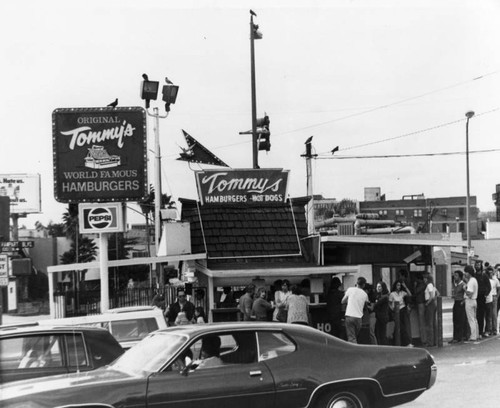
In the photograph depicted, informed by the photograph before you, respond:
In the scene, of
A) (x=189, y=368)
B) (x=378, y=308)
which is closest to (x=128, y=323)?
(x=189, y=368)

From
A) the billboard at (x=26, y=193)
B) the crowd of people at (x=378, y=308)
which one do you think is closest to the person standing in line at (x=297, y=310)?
the crowd of people at (x=378, y=308)

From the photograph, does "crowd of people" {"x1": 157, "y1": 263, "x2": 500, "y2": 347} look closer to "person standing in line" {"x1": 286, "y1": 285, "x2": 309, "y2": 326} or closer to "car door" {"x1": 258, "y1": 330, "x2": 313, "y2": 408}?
"person standing in line" {"x1": 286, "y1": 285, "x2": 309, "y2": 326}

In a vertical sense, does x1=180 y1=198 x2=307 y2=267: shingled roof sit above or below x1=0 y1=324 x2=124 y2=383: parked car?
above

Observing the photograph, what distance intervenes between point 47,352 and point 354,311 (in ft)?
22.2

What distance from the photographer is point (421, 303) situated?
1559cm

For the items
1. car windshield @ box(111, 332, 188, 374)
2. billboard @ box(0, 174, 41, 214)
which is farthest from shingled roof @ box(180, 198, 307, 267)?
billboard @ box(0, 174, 41, 214)

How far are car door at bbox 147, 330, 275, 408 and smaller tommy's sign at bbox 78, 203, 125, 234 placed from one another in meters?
8.05

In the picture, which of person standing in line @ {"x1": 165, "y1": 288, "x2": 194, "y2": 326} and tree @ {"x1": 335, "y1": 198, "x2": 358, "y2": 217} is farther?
tree @ {"x1": 335, "y1": 198, "x2": 358, "y2": 217}

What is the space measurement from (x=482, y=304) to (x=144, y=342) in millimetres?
11413

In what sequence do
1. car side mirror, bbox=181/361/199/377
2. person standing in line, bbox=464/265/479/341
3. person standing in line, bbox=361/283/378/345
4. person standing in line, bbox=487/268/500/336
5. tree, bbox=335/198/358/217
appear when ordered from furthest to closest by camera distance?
tree, bbox=335/198/358/217 → person standing in line, bbox=487/268/500/336 → person standing in line, bbox=464/265/479/341 → person standing in line, bbox=361/283/378/345 → car side mirror, bbox=181/361/199/377

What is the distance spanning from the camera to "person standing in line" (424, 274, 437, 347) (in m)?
15.6

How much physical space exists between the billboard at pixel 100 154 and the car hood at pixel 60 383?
326 inches

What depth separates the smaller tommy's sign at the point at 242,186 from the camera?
20.0 metres

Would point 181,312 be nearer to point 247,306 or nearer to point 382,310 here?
point 247,306
